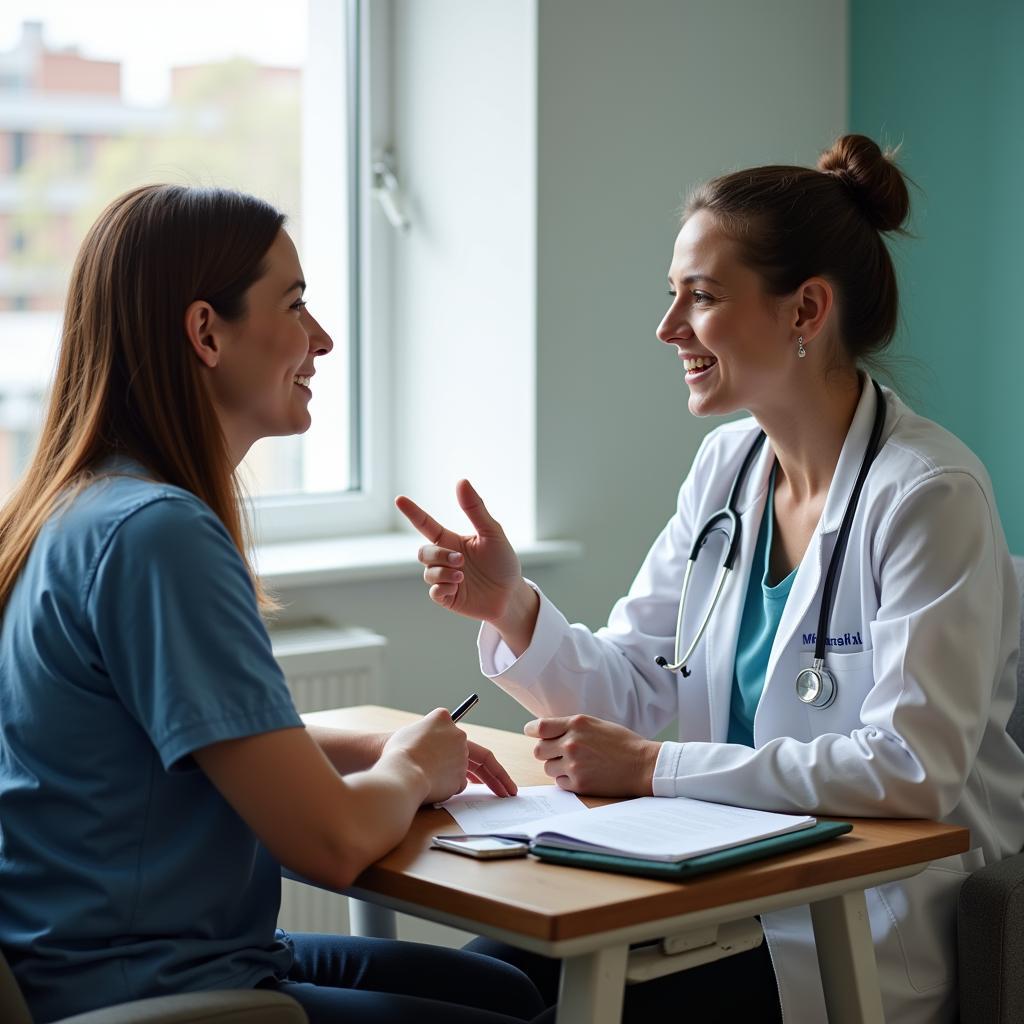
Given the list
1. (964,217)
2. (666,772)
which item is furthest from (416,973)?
(964,217)

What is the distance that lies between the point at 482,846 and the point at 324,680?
119 centimetres

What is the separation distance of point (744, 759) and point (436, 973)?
1.32 feet

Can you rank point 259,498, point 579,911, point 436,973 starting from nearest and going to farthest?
point 579,911, point 436,973, point 259,498

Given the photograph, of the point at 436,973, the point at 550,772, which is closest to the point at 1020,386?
the point at 550,772

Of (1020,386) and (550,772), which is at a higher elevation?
(1020,386)

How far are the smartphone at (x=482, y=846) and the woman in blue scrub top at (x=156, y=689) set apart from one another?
51mm

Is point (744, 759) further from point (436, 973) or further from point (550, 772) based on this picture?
point (436, 973)

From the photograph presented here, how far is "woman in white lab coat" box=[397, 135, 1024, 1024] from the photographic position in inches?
60.2

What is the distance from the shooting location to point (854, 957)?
4.53 ft

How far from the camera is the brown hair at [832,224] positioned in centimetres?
183

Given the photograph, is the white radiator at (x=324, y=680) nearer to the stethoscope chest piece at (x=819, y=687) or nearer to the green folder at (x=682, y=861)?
the stethoscope chest piece at (x=819, y=687)

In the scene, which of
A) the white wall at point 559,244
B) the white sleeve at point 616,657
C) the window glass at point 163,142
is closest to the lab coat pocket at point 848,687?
the white sleeve at point 616,657

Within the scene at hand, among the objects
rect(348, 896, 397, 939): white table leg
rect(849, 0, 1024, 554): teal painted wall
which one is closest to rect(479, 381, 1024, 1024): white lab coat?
rect(348, 896, 397, 939): white table leg

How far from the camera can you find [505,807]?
1.48 m
